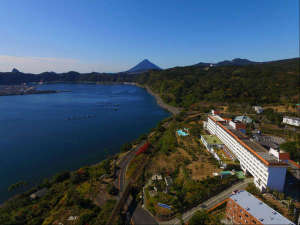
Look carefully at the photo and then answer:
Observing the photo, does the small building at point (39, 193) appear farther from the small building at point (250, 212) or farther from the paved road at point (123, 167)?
the small building at point (250, 212)

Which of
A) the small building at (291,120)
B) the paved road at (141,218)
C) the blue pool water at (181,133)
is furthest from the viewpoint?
the small building at (291,120)

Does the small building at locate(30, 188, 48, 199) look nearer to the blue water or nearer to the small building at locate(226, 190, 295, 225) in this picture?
the blue water

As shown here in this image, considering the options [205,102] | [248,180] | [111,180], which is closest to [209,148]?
[248,180]

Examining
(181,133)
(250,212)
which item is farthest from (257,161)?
(181,133)

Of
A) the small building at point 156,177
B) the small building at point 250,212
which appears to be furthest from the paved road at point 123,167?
the small building at point 250,212

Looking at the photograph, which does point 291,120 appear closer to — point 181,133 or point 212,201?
point 181,133

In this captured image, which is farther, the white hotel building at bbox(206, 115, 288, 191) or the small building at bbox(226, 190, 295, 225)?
the white hotel building at bbox(206, 115, 288, 191)

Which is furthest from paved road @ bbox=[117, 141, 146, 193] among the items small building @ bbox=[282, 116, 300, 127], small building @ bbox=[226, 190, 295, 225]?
small building @ bbox=[282, 116, 300, 127]
